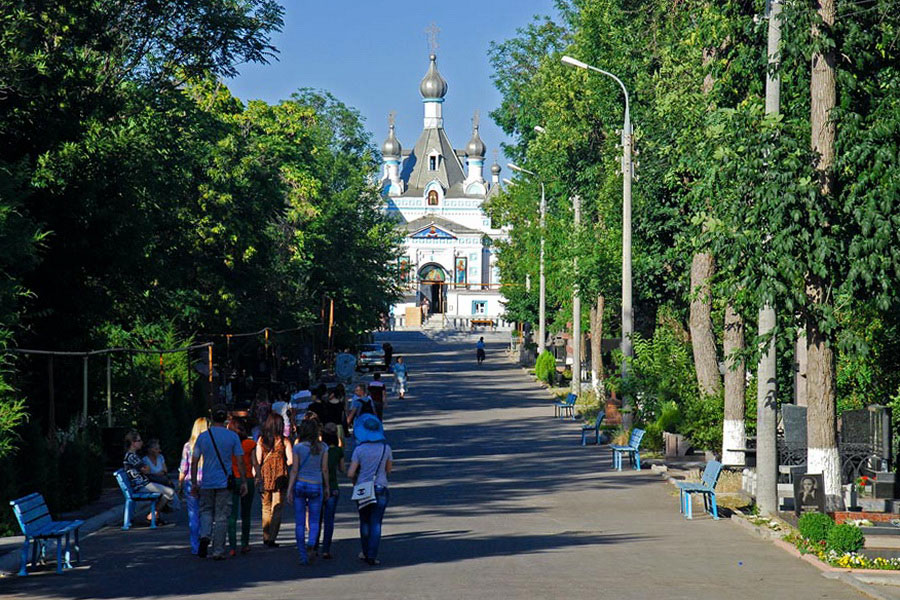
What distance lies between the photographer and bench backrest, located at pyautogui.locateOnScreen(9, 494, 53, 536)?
1434 cm

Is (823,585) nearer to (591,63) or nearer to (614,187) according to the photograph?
(614,187)

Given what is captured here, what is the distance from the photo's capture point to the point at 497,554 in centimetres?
1535

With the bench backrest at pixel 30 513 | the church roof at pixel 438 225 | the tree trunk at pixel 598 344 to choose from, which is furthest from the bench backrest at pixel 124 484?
the church roof at pixel 438 225

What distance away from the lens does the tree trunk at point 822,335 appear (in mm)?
17938

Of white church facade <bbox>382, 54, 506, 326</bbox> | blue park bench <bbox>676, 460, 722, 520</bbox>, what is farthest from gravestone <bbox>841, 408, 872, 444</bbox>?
white church facade <bbox>382, 54, 506, 326</bbox>

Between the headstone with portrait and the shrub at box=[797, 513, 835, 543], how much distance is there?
98.5 inches

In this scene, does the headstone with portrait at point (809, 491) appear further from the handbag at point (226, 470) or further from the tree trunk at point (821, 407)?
the handbag at point (226, 470)

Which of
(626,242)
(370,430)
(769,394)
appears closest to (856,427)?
(769,394)

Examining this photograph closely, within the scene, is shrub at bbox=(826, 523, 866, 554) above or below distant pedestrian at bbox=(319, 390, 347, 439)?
below

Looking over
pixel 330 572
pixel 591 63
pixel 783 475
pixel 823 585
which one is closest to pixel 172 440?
pixel 783 475

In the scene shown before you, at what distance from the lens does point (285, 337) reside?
51.3 meters

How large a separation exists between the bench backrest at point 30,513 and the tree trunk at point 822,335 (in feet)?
31.5

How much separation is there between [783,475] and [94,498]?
1080 cm

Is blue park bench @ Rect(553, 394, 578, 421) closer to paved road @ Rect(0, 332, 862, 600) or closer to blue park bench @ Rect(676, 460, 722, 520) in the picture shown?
paved road @ Rect(0, 332, 862, 600)
